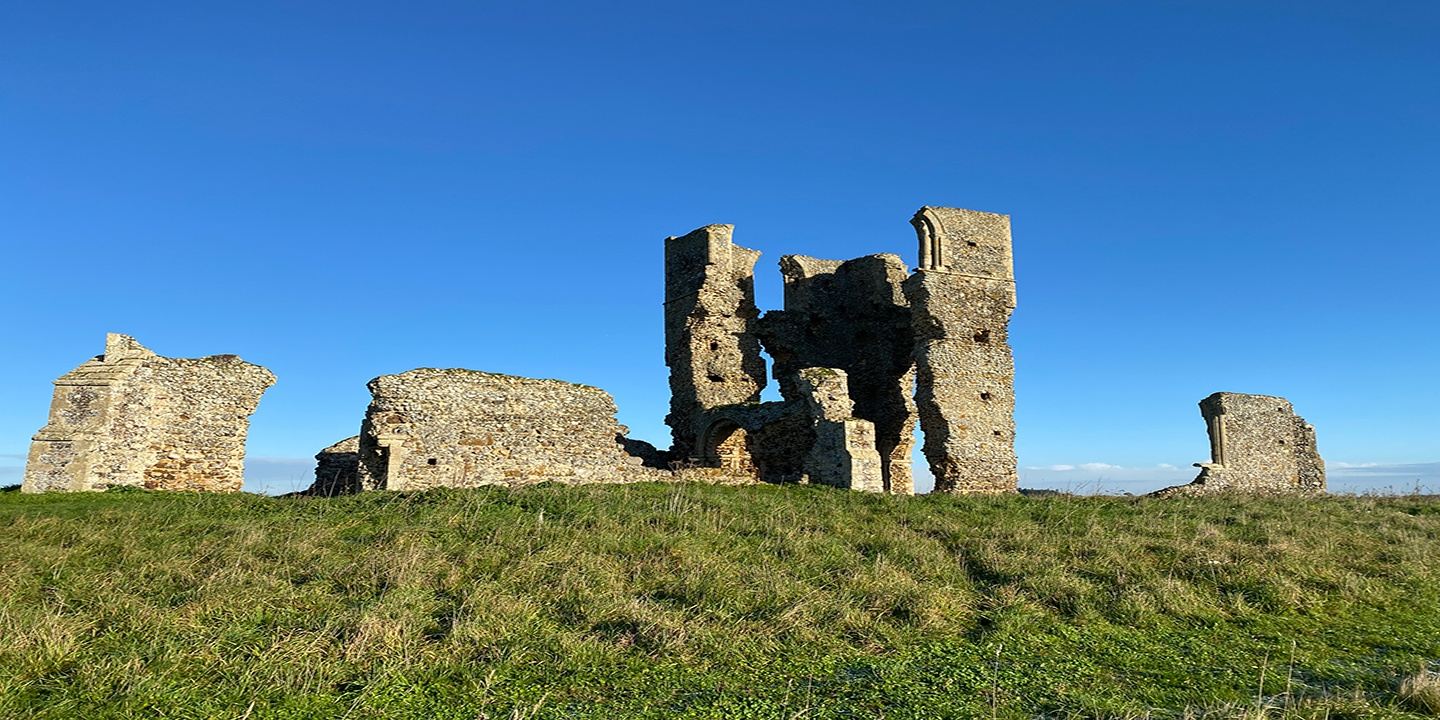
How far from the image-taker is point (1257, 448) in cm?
2777

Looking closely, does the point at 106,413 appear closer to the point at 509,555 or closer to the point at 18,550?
the point at 18,550

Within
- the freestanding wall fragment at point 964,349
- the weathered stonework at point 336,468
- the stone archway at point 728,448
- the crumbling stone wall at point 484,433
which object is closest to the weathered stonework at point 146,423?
the weathered stonework at point 336,468

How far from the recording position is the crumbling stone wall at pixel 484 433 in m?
19.3

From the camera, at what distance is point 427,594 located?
870 centimetres

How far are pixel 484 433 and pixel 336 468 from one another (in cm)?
610

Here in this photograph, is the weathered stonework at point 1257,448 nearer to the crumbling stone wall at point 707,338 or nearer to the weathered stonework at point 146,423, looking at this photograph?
the crumbling stone wall at point 707,338

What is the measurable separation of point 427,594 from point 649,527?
418cm

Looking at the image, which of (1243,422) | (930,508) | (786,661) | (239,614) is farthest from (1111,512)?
(1243,422)

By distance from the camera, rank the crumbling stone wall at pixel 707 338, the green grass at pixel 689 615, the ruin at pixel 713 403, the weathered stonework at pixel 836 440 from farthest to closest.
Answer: the crumbling stone wall at pixel 707 338 < the weathered stonework at pixel 836 440 < the ruin at pixel 713 403 < the green grass at pixel 689 615

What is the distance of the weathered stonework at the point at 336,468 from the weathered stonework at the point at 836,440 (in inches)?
452

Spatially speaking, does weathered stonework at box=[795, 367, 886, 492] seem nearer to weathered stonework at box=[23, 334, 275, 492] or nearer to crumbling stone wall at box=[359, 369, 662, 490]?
crumbling stone wall at box=[359, 369, 662, 490]

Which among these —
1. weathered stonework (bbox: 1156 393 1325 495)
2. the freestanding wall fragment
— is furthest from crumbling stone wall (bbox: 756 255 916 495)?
weathered stonework (bbox: 1156 393 1325 495)

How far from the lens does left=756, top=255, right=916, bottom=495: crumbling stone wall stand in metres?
27.3

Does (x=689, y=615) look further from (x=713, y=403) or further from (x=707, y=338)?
(x=707, y=338)
